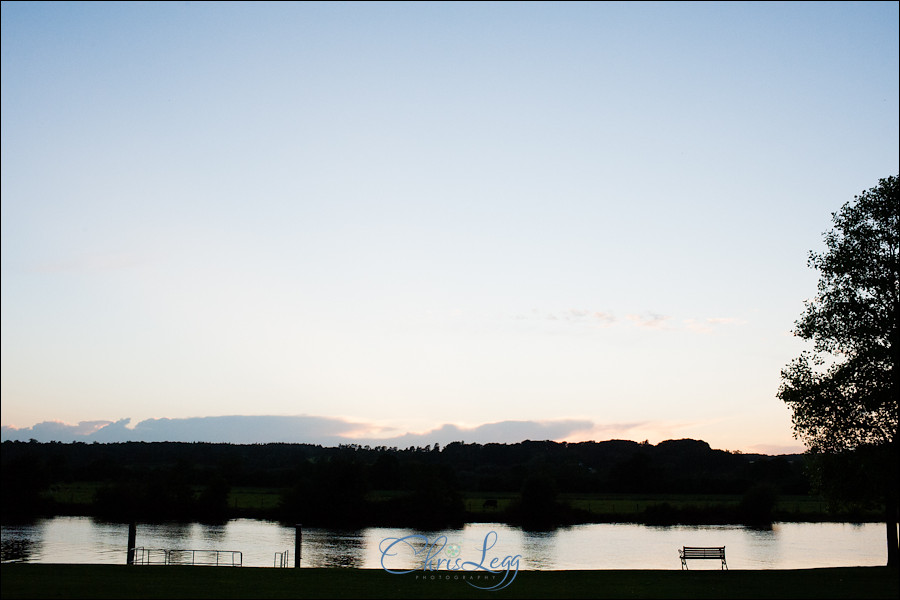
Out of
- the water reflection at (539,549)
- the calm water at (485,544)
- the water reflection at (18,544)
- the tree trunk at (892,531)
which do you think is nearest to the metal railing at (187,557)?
the calm water at (485,544)

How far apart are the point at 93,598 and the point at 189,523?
67.6 metres

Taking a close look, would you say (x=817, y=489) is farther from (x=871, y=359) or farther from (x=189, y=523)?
(x=189, y=523)

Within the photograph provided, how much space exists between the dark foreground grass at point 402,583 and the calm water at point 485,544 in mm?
13170

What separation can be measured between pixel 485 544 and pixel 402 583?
1263 cm

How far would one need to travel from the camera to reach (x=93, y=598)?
59.9 feet

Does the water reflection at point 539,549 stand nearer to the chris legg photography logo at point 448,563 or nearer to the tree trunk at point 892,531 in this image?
the chris legg photography logo at point 448,563

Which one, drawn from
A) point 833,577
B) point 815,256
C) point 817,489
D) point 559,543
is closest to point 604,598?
point 833,577

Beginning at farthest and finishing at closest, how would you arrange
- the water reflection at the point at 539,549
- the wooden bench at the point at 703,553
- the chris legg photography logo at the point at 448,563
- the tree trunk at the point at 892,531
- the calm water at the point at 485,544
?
the calm water at the point at 485,544 < the water reflection at the point at 539,549 < the wooden bench at the point at 703,553 < the tree trunk at the point at 892,531 < the chris legg photography logo at the point at 448,563

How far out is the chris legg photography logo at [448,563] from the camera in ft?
78.9

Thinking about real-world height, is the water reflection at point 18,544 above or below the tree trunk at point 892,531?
below

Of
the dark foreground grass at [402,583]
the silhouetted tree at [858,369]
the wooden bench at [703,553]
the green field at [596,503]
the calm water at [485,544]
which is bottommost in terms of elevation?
the green field at [596,503]

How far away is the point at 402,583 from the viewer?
73.2 feet

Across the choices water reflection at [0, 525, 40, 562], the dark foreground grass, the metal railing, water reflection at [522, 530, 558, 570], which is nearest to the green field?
water reflection at [522, 530, 558, 570]

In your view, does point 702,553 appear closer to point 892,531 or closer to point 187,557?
point 892,531
